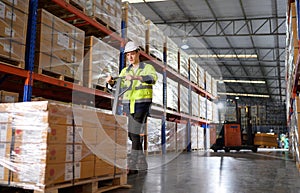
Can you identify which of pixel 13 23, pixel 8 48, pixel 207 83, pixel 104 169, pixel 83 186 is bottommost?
pixel 83 186

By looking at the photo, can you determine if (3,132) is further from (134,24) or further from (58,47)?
(134,24)

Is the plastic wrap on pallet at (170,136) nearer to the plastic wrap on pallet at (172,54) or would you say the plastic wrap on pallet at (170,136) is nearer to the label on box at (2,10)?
the plastic wrap on pallet at (172,54)

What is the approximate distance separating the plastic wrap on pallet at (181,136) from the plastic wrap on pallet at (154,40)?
3.20m

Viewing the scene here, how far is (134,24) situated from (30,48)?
126 inches

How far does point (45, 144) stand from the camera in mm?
2205

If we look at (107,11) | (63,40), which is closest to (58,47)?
(63,40)

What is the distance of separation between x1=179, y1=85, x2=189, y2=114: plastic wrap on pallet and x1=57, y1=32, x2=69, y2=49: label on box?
570 cm

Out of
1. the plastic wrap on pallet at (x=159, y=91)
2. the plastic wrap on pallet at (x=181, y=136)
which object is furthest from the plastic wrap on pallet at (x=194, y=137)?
the plastic wrap on pallet at (x=159, y=91)

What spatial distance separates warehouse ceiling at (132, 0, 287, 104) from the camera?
Result: 12.4m

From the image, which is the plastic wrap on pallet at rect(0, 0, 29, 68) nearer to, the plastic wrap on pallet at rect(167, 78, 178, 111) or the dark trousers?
the dark trousers

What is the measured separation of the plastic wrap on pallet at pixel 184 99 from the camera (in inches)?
386

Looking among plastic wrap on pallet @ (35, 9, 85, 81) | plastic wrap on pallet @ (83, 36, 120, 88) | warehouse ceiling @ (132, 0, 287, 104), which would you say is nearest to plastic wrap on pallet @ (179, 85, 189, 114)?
warehouse ceiling @ (132, 0, 287, 104)

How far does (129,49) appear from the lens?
391 centimetres

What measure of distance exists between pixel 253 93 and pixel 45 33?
97.1 ft
